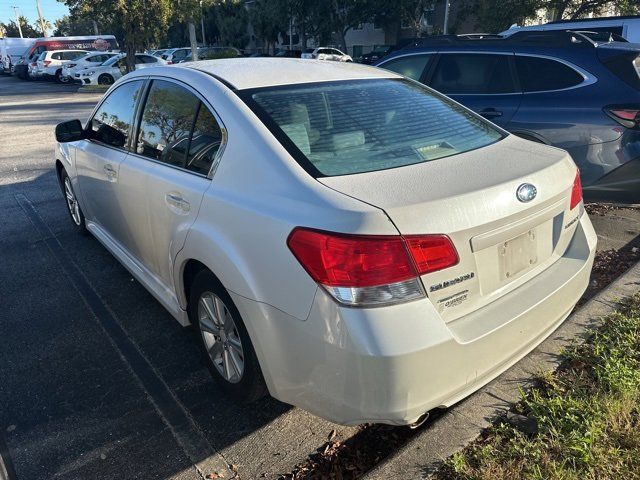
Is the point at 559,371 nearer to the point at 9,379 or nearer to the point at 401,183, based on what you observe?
the point at 401,183

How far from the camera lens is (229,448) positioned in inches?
95.7

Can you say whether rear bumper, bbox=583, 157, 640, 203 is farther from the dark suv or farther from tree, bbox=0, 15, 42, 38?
tree, bbox=0, 15, 42, 38

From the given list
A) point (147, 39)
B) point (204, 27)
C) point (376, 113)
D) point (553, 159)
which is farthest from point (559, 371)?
point (204, 27)

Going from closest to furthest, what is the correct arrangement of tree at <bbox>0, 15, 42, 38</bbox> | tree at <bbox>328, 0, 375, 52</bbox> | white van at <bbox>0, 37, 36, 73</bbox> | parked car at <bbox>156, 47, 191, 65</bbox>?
parked car at <bbox>156, 47, 191, 65</bbox> → tree at <bbox>328, 0, 375, 52</bbox> → white van at <bbox>0, 37, 36, 73</bbox> → tree at <bbox>0, 15, 42, 38</bbox>

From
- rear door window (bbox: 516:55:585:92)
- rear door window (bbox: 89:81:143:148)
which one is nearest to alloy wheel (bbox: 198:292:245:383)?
rear door window (bbox: 89:81:143:148)

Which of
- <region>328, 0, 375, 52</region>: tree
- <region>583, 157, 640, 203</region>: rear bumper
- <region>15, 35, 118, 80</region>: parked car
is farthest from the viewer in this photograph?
<region>328, 0, 375, 52</region>: tree

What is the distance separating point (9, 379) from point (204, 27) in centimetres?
5507

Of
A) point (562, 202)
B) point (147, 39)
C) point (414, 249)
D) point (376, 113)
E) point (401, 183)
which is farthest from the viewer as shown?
point (147, 39)

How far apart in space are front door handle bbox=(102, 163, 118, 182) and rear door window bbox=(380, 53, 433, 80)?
359 cm

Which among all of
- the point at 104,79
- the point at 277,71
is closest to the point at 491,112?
the point at 277,71

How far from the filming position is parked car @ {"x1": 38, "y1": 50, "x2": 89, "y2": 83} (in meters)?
28.8

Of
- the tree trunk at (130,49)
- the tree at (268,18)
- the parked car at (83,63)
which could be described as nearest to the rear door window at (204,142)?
the tree trunk at (130,49)

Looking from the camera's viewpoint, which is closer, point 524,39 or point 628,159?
point 628,159

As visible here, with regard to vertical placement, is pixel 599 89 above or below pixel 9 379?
above
